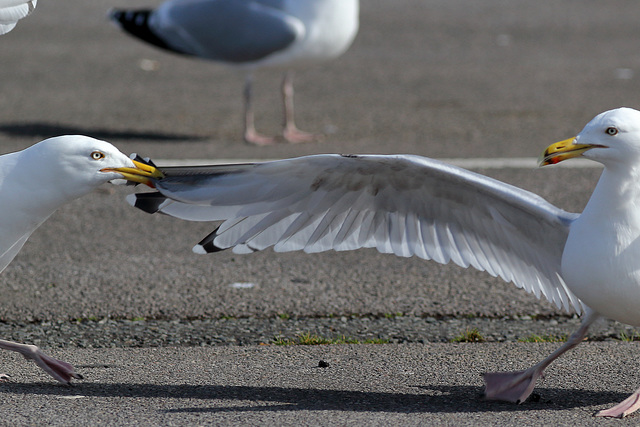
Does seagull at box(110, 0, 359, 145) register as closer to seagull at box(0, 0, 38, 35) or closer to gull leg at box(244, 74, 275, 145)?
gull leg at box(244, 74, 275, 145)

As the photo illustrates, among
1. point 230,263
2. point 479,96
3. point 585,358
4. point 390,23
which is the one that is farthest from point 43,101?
point 585,358

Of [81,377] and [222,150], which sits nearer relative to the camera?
[81,377]

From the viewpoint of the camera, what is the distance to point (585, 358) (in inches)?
159

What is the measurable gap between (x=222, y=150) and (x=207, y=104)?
6.39 feet

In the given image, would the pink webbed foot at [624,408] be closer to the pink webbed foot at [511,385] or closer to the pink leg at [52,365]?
the pink webbed foot at [511,385]

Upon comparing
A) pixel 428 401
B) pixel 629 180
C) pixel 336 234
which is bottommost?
pixel 428 401

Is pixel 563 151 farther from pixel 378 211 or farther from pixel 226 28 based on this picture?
pixel 226 28

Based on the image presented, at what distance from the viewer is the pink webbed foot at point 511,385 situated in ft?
11.8

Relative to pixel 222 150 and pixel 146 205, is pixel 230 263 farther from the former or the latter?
pixel 222 150

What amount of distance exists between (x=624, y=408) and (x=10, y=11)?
10.7 feet

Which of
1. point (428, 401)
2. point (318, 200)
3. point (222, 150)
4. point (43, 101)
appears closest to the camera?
point (428, 401)

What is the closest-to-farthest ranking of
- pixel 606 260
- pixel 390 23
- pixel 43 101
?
pixel 606 260 < pixel 43 101 < pixel 390 23

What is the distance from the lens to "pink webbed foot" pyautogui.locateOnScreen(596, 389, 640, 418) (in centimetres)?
339

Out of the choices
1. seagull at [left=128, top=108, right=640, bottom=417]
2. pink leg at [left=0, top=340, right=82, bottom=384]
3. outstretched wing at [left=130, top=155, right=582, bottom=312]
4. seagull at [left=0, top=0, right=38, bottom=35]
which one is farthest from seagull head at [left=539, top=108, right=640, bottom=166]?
seagull at [left=0, top=0, right=38, bottom=35]
